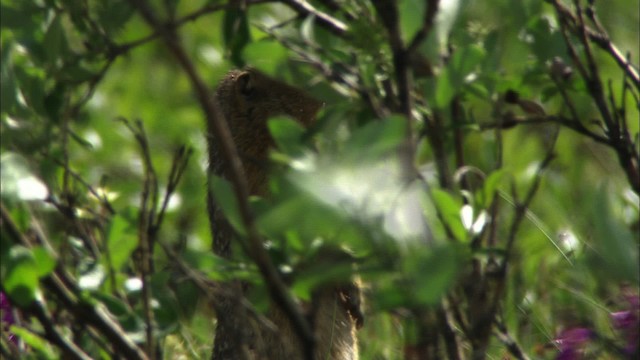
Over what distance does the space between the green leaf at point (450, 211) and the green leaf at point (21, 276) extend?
0.62 metres

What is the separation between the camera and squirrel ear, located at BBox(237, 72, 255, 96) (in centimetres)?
346

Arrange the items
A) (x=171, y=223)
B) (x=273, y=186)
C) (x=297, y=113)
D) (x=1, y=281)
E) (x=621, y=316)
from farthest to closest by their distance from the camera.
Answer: (x=171, y=223), (x=297, y=113), (x=621, y=316), (x=1, y=281), (x=273, y=186)

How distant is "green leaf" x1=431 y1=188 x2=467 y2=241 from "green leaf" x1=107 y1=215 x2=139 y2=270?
0.54 m

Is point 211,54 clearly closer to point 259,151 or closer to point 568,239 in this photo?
point 259,151

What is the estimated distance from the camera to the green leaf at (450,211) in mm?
1630

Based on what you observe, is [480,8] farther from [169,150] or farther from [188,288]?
[169,150]

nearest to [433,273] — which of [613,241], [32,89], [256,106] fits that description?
[613,241]

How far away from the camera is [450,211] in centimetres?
166

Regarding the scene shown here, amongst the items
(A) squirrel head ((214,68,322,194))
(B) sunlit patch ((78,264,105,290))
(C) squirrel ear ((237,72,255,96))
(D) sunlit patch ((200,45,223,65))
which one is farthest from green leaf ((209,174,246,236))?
(D) sunlit patch ((200,45,223,65))

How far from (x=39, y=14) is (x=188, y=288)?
590 millimetres

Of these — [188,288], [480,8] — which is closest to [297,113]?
[480,8]

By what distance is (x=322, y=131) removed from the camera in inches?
70.4

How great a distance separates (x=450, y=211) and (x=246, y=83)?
1.89 meters

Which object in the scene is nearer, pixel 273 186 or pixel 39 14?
pixel 273 186
